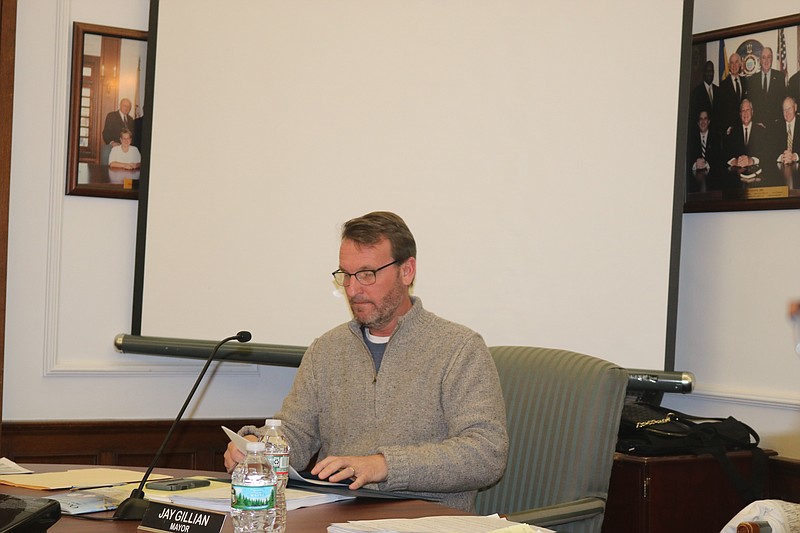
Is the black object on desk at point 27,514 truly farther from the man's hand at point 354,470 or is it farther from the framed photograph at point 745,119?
the framed photograph at point 745,119

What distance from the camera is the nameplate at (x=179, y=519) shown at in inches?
63.1

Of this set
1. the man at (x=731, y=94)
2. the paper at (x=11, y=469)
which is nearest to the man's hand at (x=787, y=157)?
the man at (x=731, y=94)

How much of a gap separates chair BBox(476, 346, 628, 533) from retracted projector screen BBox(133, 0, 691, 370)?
77 centimetres

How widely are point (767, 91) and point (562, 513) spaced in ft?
6.29

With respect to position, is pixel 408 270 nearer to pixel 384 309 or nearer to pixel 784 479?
pixel 384 309

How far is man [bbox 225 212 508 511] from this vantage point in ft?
7.78

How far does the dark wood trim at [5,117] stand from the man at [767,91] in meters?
2.74

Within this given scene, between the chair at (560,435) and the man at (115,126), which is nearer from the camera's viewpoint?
the chair at (560,435)

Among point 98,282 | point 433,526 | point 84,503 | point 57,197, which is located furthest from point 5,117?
point 433,526

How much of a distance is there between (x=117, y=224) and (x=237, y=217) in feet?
1.65

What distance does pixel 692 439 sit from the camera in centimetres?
308

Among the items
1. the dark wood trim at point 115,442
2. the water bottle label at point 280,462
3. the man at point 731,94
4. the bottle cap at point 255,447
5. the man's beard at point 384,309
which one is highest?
the man at point 731,94

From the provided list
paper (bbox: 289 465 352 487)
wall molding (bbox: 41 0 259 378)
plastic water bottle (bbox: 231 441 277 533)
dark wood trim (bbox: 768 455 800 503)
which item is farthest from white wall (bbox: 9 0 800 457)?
plastic water bottle (bbox: 231 441 277 533)

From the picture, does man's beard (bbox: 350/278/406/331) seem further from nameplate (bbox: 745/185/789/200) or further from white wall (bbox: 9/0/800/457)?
nameplate (bbox: 745/185/789/200)
